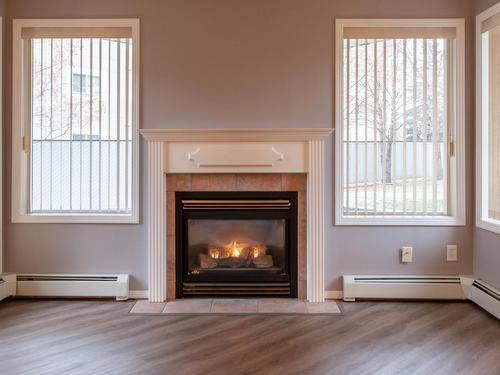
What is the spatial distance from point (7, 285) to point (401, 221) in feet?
9.92

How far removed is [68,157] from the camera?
10.9 feet

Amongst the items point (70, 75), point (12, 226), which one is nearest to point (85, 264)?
point (12, 226)

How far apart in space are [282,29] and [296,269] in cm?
183

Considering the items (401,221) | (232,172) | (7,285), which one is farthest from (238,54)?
(7,285)

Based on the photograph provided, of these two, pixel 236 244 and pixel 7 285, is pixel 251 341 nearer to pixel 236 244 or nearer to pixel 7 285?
pixel 236 244

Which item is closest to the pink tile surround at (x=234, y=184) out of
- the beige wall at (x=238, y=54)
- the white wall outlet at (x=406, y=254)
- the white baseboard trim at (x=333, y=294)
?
the white baseboard trim at (x=333, y=294)

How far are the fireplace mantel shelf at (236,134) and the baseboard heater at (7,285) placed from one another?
150 centimetres

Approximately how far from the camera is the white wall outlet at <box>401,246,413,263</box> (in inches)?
127

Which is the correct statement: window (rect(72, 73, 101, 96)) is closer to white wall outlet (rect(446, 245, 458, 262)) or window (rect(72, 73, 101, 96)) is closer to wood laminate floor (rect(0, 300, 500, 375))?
wood laminate floor (rect(0, 300, 500, 375))

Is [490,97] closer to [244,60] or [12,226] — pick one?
[244,60]

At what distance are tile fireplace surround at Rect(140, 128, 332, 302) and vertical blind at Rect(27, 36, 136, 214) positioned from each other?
1.06 ft

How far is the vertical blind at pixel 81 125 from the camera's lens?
3.28 meters

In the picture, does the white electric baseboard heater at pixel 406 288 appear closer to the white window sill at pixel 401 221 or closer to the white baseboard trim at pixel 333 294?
the white baseboard trim at pixel 333 294

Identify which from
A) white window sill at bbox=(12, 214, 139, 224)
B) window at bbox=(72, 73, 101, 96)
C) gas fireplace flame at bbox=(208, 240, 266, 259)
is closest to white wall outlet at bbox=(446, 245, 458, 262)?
gas fireplace flame at bbox=(208, 240, 266, 259)
